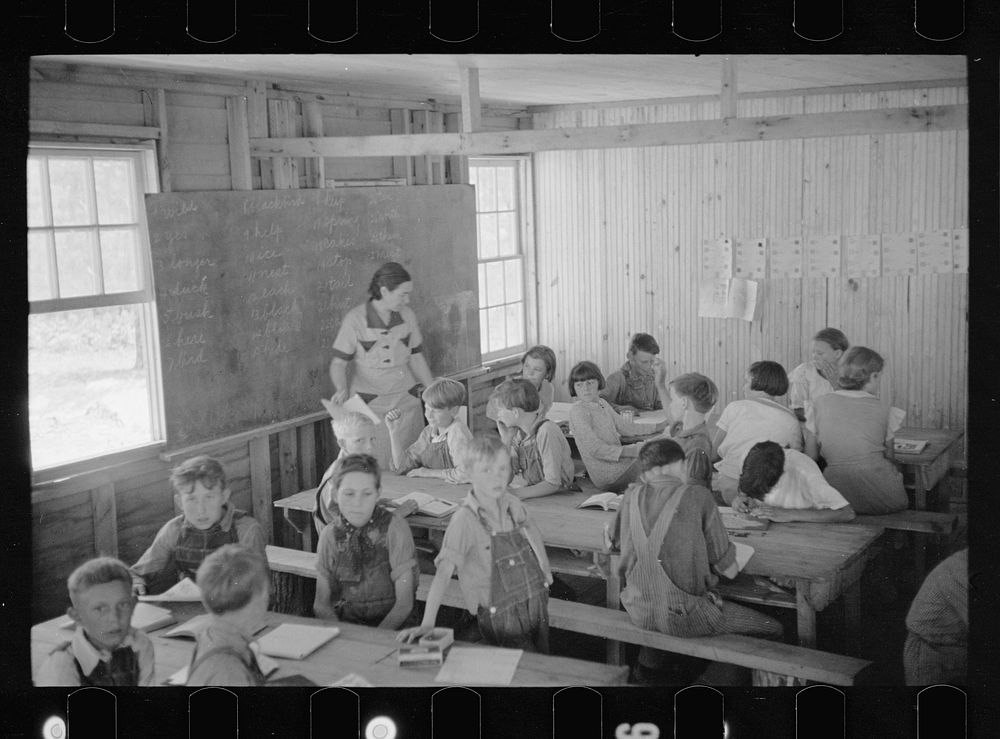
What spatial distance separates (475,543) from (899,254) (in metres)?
3.17

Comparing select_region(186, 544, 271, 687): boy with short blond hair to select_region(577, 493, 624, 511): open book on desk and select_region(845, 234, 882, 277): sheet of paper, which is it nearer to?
select_region(577, 493, 624, 511): open book on desk

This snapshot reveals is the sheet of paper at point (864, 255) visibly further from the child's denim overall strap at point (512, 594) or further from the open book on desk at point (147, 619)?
the open book on desk at point (147, 619)

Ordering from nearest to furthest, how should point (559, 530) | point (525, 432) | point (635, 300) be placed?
point (559, 530)
point (525, 432)
point (635, 300)

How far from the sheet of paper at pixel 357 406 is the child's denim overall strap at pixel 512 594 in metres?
1.60

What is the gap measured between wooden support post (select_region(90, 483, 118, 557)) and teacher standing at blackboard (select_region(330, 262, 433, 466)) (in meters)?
1.21

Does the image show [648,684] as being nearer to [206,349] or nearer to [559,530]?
[559,530]

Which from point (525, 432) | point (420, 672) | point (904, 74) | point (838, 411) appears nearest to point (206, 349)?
point (525, 432)

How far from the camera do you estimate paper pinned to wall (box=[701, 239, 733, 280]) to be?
246 inches

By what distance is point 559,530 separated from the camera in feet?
14.0

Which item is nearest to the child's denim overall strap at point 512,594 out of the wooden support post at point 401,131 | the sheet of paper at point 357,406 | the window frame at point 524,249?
the sheet of paper at point 357,406

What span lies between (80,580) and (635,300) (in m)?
3.82

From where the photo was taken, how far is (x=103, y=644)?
135 inches

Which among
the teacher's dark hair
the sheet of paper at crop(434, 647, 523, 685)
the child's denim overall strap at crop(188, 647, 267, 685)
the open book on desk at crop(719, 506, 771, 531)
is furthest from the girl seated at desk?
the child's denim overall strap at crop(188, 647, 267, 685)

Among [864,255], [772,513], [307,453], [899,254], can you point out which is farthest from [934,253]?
[307,453]
